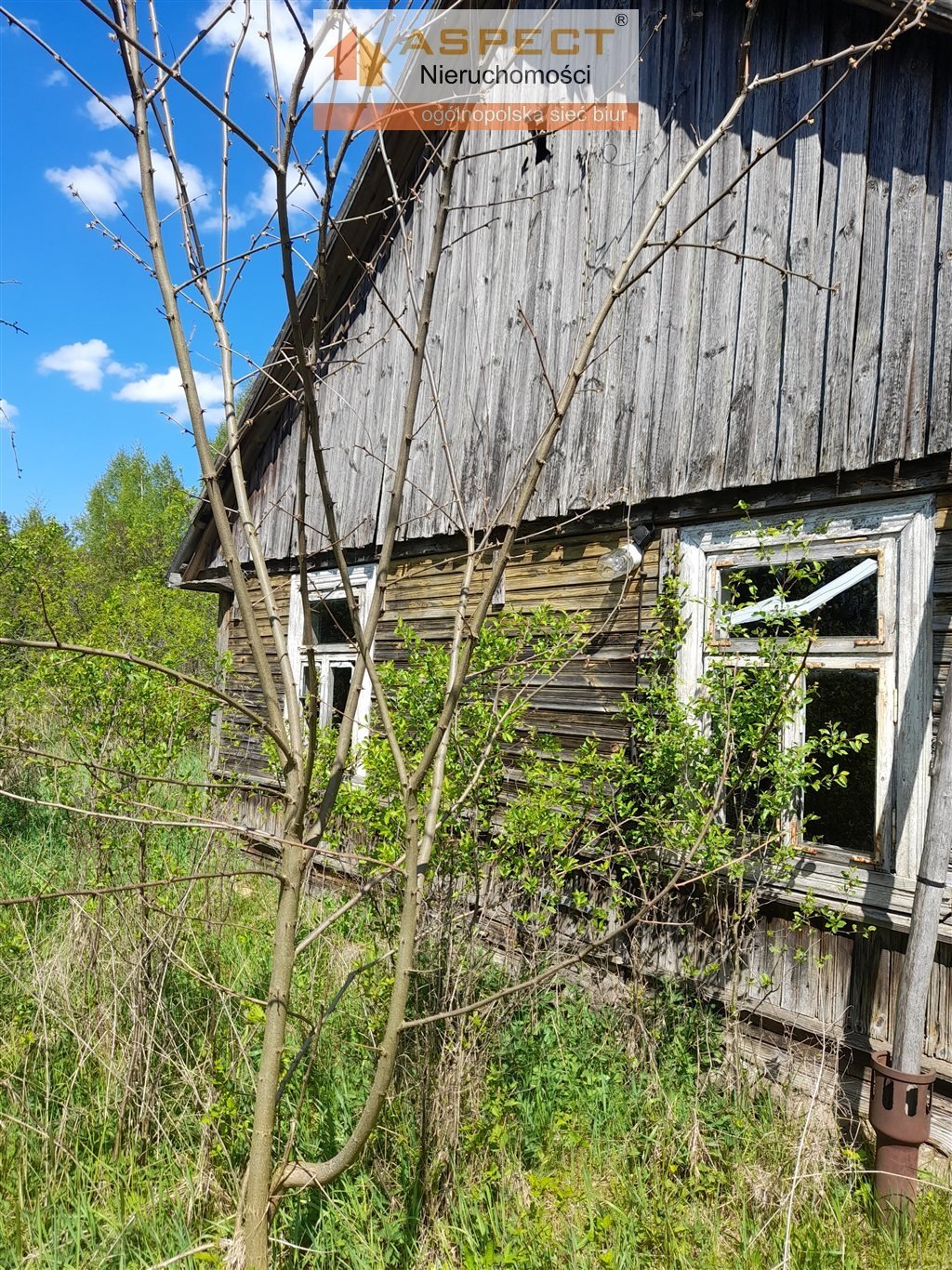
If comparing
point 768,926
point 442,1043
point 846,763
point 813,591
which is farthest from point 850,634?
point 442,1043

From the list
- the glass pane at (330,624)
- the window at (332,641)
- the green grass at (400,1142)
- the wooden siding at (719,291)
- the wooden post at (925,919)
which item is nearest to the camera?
the green grass at (400,1142)

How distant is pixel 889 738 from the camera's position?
150 inches

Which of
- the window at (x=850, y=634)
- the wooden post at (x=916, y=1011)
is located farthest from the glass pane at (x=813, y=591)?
the wooden post at (x=916, y=1011)

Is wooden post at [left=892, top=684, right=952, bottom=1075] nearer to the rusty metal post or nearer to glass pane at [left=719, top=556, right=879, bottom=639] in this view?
the rusty metal post

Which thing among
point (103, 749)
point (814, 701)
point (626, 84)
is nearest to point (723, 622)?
point (814, 701)

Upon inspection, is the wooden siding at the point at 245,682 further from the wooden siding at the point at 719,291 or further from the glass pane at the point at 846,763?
the glass pane at the point at 846,763

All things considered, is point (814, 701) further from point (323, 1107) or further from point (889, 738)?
point (323, 1107)

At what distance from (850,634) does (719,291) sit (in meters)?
2.02

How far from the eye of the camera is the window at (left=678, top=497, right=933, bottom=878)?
3.74 meters

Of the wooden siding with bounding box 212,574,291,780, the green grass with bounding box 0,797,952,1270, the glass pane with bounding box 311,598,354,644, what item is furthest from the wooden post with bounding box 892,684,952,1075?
the wooden siding with bounding box 212,574,291,780

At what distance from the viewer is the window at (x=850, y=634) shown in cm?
374

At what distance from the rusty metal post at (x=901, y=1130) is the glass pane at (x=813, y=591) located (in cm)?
184

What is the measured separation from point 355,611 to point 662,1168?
2641mm

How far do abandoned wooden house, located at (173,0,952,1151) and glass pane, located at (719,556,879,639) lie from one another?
0.02 meters
